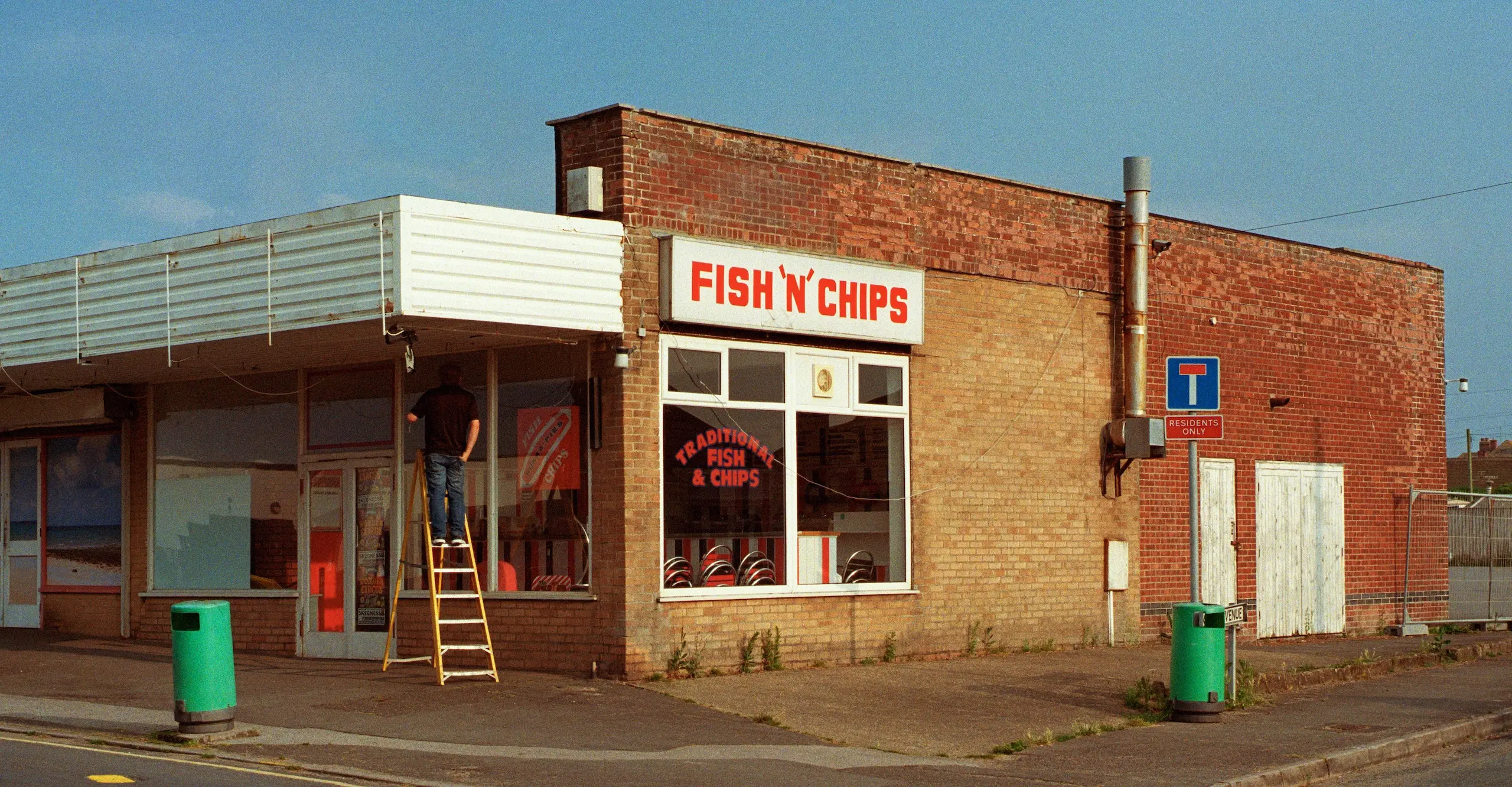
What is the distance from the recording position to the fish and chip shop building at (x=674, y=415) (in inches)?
545

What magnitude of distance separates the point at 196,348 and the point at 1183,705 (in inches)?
369

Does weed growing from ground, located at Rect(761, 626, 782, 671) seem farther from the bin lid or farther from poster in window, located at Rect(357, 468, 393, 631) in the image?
the bin lid

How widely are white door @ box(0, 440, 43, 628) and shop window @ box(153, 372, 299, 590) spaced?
2.59 m

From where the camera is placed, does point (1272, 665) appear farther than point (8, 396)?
No

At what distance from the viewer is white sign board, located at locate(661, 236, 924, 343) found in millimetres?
14258

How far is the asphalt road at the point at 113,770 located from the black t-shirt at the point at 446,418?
4387mm

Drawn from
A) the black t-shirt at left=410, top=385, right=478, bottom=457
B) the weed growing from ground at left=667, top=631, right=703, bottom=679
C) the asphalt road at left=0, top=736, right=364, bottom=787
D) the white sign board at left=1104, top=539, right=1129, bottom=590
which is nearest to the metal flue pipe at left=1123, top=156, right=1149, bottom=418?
the white sign board at left=1104, top=539, right=1129, bottom=590

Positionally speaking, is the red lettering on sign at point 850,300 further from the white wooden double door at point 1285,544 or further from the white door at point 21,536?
the white door at point 21,536

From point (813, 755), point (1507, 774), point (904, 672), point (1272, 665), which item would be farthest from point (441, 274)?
point (1272, 665)

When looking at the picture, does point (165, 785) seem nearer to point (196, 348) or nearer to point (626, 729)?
point (626, 729)

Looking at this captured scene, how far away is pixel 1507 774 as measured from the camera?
1055 centimetres

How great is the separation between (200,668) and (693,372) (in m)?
5.49

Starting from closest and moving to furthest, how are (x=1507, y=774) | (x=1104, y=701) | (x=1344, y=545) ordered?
(x=1507, y=774) → (x=1104, y=701) → (x=1344, y=545)

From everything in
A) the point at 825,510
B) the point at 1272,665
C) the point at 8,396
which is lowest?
the point at 1272,665
